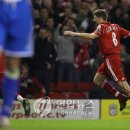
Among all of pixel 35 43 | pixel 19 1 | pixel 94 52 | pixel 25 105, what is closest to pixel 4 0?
pixel 19 1

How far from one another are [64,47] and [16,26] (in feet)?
27.0

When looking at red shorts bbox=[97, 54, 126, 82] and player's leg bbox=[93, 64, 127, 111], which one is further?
player's leg bbox=[93, 64, 127, 111]

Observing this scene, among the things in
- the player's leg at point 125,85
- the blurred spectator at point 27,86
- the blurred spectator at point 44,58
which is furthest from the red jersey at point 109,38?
the blurred spectator at point 44,58

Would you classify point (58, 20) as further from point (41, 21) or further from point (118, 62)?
point (118, 62)

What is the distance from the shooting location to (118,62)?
12.4m

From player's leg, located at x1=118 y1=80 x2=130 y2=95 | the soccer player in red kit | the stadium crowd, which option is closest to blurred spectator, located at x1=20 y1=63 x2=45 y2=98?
the stadium crowd

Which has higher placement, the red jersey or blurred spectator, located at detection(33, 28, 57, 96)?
the red jersey

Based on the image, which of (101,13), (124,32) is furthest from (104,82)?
(101,13)

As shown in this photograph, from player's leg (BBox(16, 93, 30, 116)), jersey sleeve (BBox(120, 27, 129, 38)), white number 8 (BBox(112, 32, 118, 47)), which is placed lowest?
player's leg (BBox(16, 93, 30, 116))

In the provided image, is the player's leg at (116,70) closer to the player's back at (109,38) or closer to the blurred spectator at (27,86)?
the player's back at (109,38)

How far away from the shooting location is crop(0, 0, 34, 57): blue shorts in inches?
278

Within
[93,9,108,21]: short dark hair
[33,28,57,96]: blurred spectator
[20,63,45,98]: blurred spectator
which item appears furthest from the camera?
[33,28,57,96]: blurred spectator

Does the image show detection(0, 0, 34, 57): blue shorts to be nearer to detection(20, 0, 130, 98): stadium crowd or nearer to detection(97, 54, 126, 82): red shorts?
detection(97, 54, 126, 82): red shorts

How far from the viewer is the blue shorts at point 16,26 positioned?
7059 mm
